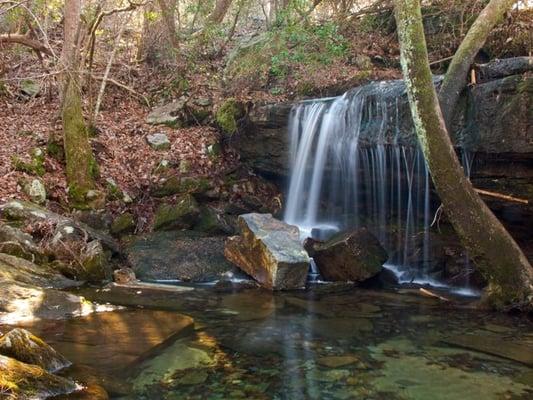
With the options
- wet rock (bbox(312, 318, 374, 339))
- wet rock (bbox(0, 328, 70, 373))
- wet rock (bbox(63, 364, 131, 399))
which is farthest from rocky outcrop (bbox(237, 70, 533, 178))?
wet rock (bbox(0, 328, 70, 373))

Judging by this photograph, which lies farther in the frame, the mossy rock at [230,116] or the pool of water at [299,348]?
the mossy rock at [230,116]

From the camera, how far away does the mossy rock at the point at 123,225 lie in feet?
31.7

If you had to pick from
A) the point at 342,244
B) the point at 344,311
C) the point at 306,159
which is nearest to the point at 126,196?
the point at 306,159

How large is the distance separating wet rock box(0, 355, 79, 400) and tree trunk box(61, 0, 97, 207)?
6253 mm

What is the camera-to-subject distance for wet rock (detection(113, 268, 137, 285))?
26.8ft

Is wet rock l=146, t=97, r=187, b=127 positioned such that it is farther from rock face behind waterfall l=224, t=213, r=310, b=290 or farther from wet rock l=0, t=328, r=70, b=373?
wet rock l=0, t=328, r=70, b=373

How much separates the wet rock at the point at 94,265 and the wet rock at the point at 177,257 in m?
0.62

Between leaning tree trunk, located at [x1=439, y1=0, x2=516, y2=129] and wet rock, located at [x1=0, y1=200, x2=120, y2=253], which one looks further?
wet rock, located at [x1=0, y1=200, x2=120, y2=253]

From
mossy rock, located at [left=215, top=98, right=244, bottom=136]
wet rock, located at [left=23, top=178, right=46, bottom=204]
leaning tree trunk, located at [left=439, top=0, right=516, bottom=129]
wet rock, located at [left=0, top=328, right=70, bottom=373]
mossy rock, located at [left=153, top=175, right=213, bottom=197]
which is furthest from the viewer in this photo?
mossy rock, located at [left=215, top=98, right=244, bottom=136]

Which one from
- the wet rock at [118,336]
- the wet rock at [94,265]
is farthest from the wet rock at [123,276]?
the wet rock at [118,336]

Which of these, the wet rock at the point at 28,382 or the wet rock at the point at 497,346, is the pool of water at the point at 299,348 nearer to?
the wet rock at the point at 497,346

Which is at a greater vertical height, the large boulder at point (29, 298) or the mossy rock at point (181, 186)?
the mossy rock at point (181, 186)

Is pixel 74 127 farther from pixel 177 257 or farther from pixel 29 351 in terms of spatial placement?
pixel 29 351

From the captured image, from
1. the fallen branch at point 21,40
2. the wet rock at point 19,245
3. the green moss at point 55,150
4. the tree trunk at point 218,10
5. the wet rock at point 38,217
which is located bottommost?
the wet rock at point 19,245
